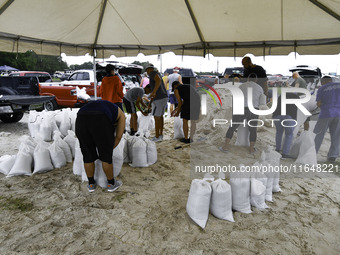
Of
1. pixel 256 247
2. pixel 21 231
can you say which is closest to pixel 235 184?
pixel 256 247

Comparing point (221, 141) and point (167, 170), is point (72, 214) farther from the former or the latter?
point (221, 141)

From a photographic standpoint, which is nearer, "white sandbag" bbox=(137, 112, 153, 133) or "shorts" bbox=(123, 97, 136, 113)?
"shorts" bbox=(123, 97, 136, 113)

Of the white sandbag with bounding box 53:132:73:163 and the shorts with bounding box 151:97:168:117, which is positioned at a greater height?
the shorts with bounding box 151:97:168:117

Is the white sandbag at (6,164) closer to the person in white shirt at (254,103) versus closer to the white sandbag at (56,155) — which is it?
the white sandbag at (56,155)

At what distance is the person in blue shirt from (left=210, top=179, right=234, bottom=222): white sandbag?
290cm

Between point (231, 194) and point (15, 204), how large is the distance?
2433 mm

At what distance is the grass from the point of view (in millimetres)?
2470

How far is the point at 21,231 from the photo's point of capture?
6.86 ft

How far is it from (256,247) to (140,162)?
7.02 feet

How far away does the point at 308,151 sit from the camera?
373 cm

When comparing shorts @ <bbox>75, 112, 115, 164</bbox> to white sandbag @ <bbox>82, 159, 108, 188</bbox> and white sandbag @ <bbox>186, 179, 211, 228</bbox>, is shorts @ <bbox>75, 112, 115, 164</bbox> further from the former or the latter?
white sandbag @ <bbox>186, 179, 211, 228</bbox>

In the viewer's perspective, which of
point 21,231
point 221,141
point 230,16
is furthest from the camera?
point 221,141

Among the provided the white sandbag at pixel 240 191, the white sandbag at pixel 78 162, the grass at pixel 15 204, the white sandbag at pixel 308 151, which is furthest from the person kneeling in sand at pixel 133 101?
the white sandbag at pixel 308 151

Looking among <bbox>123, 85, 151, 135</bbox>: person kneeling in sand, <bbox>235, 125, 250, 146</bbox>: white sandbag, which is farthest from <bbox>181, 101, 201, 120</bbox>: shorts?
<bbox>123, 85, 151, 135</bbox>: person kneeling in sand
